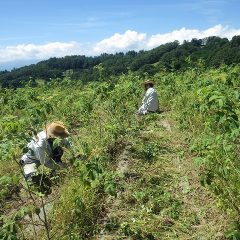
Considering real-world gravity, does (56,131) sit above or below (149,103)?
above

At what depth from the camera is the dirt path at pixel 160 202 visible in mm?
3988

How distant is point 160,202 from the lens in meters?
4.57

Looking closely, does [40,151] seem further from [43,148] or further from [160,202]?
[160,202]

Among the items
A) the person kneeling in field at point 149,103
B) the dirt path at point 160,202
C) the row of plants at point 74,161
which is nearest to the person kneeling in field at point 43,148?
the row of plants at point 74,161

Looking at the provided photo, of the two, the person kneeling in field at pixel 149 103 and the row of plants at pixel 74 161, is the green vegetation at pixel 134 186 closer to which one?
the row of plants at pixel 74 161

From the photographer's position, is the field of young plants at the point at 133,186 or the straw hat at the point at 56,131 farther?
the straw hat at the point at 56,131

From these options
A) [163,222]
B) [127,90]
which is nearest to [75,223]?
[163,222]

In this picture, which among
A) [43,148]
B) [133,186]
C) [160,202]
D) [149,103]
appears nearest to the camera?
[160,202]

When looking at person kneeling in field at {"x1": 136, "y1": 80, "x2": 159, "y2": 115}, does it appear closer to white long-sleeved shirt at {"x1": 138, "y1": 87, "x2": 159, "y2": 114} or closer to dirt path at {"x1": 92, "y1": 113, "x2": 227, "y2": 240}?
white long-sleeved shirt at {"x1": 138, "y1": 87, "x2": 159, "y2": 114}

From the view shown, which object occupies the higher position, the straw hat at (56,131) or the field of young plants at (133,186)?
the straw hat at (56,131)

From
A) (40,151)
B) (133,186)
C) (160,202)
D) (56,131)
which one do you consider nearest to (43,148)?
(40,151)

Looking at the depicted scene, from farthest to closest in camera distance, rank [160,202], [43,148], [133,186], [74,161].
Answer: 1. [43,148]
2. [133,186]
3. [160,202]
4. [74,161]

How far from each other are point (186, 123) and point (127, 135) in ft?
4.26

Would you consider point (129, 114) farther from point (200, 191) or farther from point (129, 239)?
point (129, 239)
